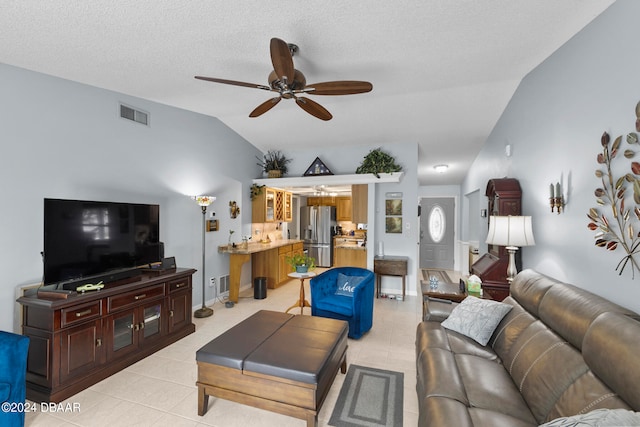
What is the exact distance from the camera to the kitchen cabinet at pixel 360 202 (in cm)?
543

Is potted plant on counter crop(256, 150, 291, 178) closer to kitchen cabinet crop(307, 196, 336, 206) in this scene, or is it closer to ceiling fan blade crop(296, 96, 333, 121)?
kitchen cabinet crop(307, 196, 336, 206)

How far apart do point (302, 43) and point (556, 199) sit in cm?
265

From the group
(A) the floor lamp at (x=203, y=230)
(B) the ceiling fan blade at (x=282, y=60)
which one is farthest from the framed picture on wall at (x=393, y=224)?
(B) the ceiling fan blade at (x=282, y=60)

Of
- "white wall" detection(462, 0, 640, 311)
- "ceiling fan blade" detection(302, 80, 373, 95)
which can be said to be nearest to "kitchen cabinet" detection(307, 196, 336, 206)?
"white wall" detection(462, 0, 640, 311)

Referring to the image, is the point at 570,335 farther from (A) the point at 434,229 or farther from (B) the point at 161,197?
(A) the point at 434,229

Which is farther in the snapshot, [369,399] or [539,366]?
[369,399]

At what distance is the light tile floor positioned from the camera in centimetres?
212

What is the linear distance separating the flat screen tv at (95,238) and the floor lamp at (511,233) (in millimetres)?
3906

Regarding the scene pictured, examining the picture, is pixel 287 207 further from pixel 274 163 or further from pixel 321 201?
pixel 321 201

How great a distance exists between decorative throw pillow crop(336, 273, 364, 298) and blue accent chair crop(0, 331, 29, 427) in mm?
2907

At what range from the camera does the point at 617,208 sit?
1.92 m

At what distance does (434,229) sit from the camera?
26.5 ft

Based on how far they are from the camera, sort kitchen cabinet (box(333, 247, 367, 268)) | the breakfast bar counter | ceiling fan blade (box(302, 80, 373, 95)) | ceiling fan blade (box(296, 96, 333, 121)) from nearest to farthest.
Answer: ceiling fan blade (box(302, 80, 373, 95)) → ceiling fan blade (box(296, 96, 333, 121)) → the breakfast bar counter → kitchen cabinet (box(333, 247, 367, 268))

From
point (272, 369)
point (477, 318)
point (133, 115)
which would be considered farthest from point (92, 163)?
point (477, 318)
